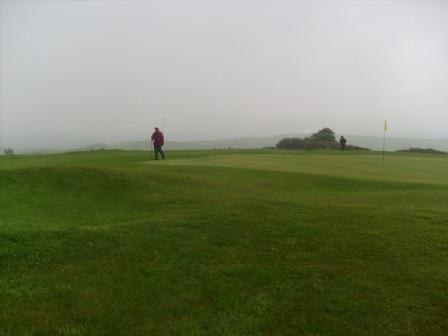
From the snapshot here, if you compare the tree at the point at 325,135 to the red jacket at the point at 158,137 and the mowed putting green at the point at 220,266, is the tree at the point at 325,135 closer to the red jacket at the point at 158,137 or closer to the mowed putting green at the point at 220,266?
the red jacket at the point at 158,137

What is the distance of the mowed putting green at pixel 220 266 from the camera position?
6375 mm

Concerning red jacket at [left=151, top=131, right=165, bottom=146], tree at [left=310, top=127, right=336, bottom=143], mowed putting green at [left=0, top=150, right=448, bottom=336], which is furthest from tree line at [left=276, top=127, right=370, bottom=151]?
mowed putting green at [left=0, top=150, right=448, bottom=336]

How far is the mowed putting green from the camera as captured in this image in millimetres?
6375

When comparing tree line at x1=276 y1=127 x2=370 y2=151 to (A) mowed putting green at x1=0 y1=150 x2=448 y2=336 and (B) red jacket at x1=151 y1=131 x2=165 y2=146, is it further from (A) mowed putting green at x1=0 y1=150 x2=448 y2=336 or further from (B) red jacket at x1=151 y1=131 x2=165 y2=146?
(A) mowed putting green at x1=0 y1=150 x2=448 y2=336

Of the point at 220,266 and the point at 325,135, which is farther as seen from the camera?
the point at 325,135

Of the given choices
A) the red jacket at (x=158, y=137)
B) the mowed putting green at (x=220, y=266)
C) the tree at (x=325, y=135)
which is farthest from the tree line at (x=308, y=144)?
the mowed putting green at (x=220, y=266)

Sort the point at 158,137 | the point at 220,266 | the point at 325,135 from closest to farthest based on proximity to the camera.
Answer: the point at 220,266
the point at 158,137
the point at 325,135

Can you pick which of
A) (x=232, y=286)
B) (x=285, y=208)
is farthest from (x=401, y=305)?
(x=285, y=208)

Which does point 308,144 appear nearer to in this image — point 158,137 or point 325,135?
point 325,135

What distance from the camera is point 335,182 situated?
1766 centimetres

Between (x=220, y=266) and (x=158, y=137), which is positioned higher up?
(x=158, y=137)

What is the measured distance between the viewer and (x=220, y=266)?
7.96m

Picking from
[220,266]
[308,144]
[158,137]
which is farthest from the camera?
[308,144]

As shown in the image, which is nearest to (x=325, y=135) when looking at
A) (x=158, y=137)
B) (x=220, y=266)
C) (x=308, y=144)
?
(x=308, y=144)
